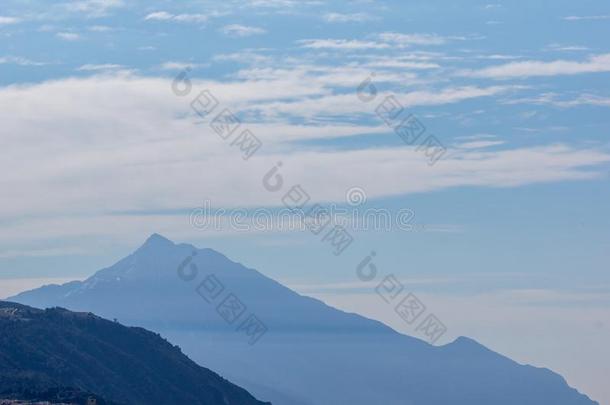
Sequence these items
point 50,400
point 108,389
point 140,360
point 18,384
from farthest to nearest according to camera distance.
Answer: point 140,360
point 108,389
point 18,384
point 50,400

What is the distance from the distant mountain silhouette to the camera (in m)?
158

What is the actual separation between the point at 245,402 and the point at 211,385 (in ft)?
17.8

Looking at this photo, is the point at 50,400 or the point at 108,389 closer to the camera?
the point at 50,400

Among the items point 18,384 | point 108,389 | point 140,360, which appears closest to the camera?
point 18,384

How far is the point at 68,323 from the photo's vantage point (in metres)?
179

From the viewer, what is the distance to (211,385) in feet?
589

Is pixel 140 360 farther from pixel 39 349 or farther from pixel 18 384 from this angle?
pixel 18 384

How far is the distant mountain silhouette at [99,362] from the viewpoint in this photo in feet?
518

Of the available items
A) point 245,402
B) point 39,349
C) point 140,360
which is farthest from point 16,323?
point 245,402

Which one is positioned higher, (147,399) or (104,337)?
(104,337)

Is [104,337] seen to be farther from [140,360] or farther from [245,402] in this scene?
[245,402]

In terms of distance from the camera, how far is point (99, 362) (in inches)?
6693

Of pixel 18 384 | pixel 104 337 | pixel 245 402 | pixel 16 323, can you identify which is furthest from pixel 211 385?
pixel 18 384

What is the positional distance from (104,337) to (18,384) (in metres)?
39.9
